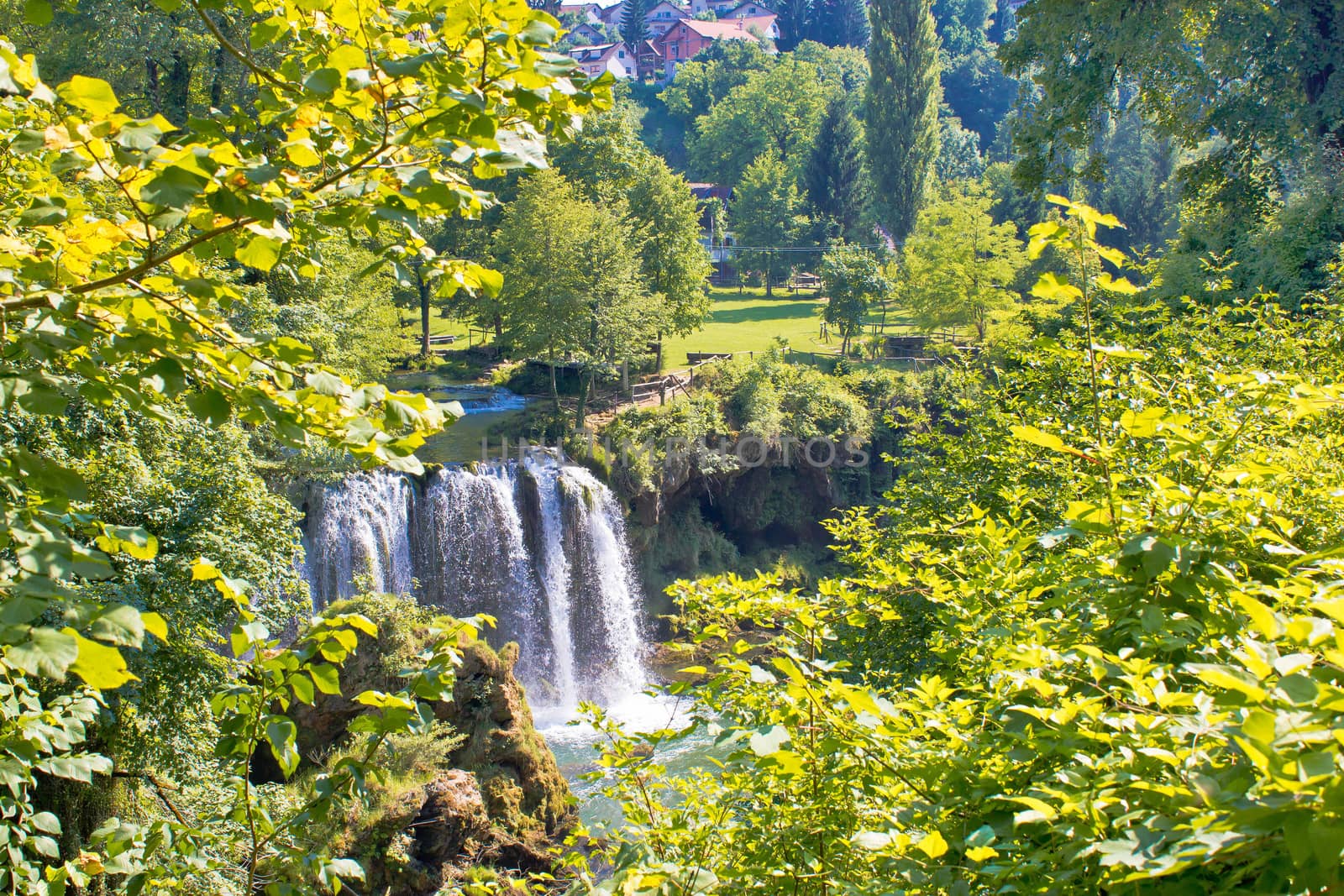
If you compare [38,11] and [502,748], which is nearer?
[38,11]

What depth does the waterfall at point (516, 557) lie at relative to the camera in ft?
60.6

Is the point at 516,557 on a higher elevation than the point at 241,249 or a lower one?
lower

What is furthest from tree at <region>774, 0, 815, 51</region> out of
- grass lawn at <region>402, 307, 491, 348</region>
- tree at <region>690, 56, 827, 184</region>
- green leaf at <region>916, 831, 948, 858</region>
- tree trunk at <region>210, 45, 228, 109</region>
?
green leaf at <region>916, 831, 948, 858</region>

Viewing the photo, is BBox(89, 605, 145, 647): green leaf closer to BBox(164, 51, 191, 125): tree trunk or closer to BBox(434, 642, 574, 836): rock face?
BBox(434, 642, 574, 836): rock face

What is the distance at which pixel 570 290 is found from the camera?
24.4m

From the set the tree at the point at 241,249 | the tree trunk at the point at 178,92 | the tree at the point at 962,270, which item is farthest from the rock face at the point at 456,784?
the tree at the point at 962,270

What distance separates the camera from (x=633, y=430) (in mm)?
23688

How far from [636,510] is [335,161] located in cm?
2049

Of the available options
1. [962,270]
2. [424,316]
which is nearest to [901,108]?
[962,270]

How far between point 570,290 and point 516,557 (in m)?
7.43

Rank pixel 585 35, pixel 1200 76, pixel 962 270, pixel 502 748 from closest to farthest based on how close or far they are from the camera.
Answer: pixel 502 748, pixel 1200 76, pixel 962 270, pixel 585 35

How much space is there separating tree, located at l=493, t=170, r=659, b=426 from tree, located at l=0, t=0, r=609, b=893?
68.9 ft

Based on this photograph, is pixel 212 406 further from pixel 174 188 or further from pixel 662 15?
pixel 662 15

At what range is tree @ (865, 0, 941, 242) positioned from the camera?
47.7m
